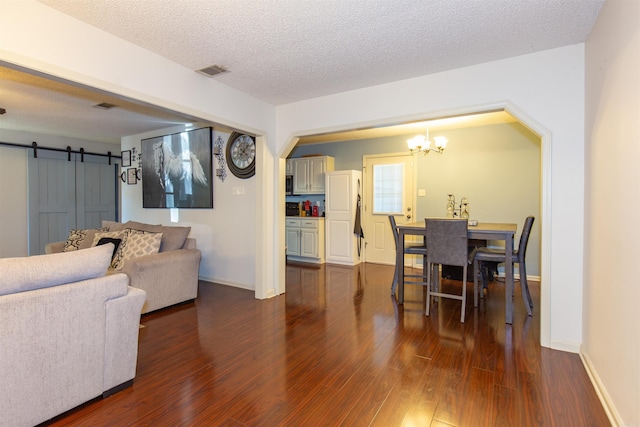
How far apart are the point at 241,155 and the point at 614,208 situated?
3839mm

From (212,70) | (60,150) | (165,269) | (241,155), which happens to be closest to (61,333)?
(165,269)

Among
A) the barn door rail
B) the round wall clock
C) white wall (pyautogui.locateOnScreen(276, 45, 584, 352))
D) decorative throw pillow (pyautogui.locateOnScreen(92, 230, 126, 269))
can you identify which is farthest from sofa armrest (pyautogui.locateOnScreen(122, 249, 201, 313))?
the barn door rail

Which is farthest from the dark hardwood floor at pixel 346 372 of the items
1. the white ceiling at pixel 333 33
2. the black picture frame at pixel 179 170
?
the white ceiling at pixel 333 33

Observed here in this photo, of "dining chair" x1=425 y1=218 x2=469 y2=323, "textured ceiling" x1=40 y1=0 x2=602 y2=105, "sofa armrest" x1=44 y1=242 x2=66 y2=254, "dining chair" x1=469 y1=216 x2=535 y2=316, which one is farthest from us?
"sofa armrest" x1=44 y1=242 x2=66 y2=254

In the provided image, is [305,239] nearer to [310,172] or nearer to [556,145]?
[310,172]

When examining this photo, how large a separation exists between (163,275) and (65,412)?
1.81m

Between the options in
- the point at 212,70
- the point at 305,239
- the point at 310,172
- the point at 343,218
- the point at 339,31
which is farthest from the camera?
the point at 310,172

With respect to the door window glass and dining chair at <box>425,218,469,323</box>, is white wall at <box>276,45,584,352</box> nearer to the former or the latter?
dining chair at <box>425,218,469,323</box>

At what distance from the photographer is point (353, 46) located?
8.48 ft

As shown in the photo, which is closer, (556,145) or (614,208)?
(614,208)

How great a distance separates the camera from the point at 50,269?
1664 mm

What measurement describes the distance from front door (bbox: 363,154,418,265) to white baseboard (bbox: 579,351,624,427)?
12.0ft

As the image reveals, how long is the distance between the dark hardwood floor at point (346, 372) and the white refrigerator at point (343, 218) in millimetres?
2455

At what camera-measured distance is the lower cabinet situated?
6.19 metres
